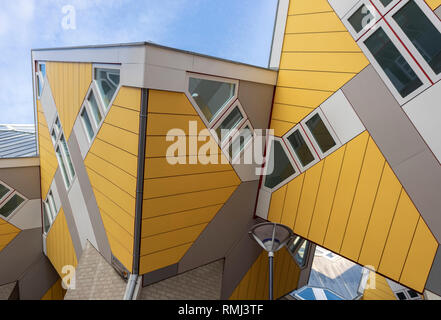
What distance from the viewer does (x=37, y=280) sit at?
682cm

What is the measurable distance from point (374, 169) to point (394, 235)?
84cm

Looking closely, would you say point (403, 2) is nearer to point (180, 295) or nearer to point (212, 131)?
point (212, 131)

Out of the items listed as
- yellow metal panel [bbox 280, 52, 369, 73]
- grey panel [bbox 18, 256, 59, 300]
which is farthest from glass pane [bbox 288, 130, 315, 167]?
grey panel [bbox 18, 256, 59, 300]

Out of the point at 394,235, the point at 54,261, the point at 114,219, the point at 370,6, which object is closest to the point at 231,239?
the point at 114,219

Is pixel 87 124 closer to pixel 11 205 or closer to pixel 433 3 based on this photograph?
pixel 11 205

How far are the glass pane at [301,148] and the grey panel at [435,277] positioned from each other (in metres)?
1.83

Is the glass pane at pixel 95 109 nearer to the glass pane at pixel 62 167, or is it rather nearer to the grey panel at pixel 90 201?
the grey panel at pixel 90 201

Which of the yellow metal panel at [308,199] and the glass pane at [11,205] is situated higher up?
the glass pane at [11,205]

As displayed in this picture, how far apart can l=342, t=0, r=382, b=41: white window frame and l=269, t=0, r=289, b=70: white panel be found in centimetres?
93

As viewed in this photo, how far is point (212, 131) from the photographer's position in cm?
370

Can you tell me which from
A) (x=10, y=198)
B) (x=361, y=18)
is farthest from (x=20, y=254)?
(x=361, y=18)

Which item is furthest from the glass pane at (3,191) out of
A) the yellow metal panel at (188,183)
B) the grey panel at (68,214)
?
the yellow metal panel at (188,183)

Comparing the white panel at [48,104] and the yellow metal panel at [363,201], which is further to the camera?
the white panel at [48,104]

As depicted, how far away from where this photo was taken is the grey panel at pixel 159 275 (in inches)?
148
